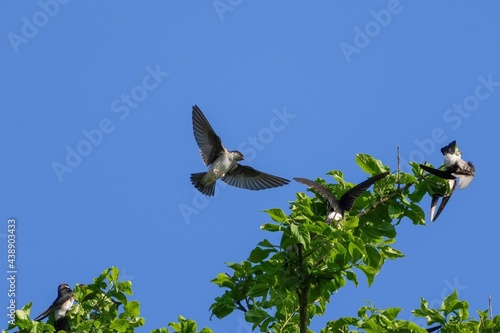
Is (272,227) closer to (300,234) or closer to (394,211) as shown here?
(300,234)

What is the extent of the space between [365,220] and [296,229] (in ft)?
4.07

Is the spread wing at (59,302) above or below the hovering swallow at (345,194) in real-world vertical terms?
above

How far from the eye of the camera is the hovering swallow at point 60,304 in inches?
307

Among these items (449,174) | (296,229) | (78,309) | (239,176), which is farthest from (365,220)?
(239,176)

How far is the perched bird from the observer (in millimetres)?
7320

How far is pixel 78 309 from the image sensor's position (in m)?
7.54

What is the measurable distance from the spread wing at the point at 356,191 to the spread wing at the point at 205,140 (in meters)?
5.42

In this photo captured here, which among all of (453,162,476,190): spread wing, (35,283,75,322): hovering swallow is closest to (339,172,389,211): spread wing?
(453,162,476,190): spread wing

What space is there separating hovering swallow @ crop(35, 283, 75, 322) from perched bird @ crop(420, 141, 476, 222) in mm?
3211

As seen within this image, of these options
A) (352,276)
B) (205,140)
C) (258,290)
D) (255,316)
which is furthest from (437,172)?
(205,140)

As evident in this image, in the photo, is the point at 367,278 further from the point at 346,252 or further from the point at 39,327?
the point at 39,327

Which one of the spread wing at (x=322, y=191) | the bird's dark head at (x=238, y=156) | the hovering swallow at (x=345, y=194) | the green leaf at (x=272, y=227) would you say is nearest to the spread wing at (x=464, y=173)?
the hovering swallow at (x=345, y=194)

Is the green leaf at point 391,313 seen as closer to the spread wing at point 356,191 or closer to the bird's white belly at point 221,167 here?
the spread wing at point 356,191

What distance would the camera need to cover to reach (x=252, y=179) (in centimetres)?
1230
